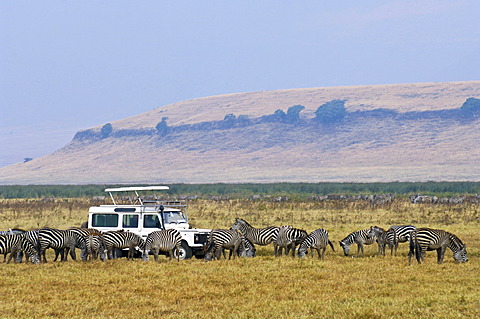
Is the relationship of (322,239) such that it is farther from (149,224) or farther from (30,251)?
(30,251)

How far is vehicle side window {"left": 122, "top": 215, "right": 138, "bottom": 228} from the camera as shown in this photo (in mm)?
26109

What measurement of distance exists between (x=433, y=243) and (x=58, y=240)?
1180 cm

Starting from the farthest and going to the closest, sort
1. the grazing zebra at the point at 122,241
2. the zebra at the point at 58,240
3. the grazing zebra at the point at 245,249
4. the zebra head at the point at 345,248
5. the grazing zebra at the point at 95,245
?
the zebra head at the point at 345,248 → the grazing zebra at the point at 245,249 → the grazing zebra at the point at 122,241 → the zebra at the point at 58,240 → the grazing zebra at the point at 95,245

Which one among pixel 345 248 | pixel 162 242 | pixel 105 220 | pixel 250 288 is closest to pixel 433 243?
pixel 345 248

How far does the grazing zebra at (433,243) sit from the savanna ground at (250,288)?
0.33 m

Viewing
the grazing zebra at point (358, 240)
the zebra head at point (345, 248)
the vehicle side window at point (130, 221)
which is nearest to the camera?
the vehicle side window at point (130, 221)

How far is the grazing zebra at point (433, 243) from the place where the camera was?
23547 millimetres

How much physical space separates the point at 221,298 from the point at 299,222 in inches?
1048

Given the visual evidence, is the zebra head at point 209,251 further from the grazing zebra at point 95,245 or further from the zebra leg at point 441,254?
the zebra leg at point 441,254

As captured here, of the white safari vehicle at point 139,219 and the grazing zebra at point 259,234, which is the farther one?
the grazing zebra at point 259,234

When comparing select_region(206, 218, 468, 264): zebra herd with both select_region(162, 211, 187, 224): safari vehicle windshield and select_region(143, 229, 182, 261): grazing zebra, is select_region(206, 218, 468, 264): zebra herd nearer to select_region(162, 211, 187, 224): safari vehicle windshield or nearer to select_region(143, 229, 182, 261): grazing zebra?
select_region(143, 229, 182, 261): grazing zebra

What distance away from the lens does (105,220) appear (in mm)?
26578

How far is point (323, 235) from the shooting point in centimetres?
2531

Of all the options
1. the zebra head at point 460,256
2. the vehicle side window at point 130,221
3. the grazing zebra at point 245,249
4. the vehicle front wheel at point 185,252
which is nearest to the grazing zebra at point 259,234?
the grazing zebra at point 245,249
